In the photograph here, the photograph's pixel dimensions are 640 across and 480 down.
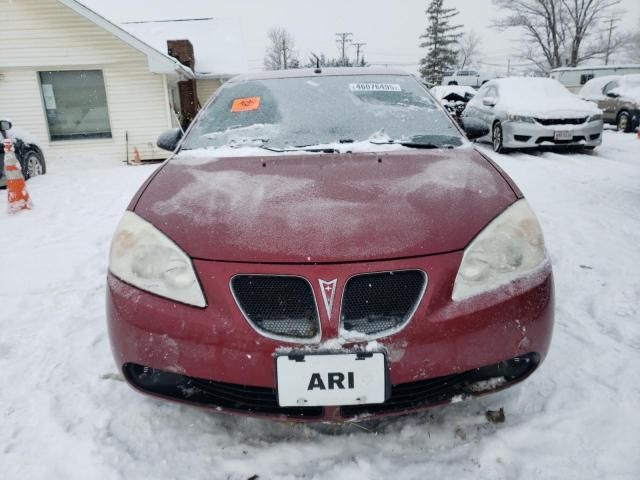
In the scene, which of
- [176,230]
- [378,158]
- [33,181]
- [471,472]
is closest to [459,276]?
[471,472]

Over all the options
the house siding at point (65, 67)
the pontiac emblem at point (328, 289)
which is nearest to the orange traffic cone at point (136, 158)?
the house siding at point (65, 67)

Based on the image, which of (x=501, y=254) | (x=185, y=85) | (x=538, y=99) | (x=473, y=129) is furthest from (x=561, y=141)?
(x=185, y=85)

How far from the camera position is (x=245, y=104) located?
2.74m

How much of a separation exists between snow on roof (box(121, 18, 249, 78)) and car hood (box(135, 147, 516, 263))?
15.9 meters

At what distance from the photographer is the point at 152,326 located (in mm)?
1540

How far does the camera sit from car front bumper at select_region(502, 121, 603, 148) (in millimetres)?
8500

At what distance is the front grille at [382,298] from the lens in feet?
4.87

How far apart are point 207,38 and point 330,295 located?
20.2m

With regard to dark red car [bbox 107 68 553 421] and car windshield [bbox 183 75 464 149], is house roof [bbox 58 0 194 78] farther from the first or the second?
dark red car [bbox 107 68 553 421]

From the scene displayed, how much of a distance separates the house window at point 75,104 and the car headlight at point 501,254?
1282 centimetres

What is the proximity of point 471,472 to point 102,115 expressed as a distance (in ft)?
43.2

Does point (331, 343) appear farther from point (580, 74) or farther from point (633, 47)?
point (633, 47)

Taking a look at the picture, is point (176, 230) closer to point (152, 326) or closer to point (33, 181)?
point (152, 326)

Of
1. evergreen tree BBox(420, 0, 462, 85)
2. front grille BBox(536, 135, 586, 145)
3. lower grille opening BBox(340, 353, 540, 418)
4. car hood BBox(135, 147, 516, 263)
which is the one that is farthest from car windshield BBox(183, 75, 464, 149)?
evergreen tree BBox(420, 0, 462, 85)
